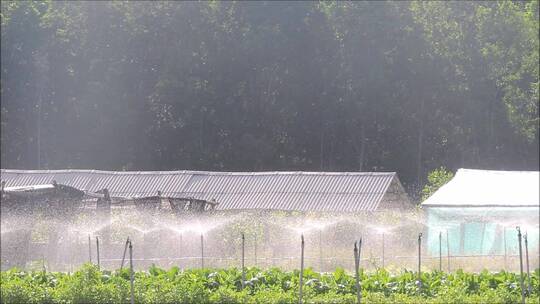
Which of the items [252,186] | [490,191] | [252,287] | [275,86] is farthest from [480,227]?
[275,86]

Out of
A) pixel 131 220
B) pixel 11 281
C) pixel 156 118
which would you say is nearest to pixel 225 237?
pixel 131 220

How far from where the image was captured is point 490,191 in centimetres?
3419

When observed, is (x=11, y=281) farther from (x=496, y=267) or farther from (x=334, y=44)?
(x=334, y=44)

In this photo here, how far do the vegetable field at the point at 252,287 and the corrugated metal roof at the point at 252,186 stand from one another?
16.6m

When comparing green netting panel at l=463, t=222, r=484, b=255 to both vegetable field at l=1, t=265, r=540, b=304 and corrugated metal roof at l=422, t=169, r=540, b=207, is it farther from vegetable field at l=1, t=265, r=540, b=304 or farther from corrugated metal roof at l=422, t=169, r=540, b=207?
vegetable field at l=1, t=265, r=540, b=304

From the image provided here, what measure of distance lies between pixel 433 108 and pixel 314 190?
2462 cm

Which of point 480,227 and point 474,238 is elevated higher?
point 480,227

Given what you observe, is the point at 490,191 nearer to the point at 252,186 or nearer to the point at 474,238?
the point at 474,238

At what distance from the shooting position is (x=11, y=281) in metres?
24.9

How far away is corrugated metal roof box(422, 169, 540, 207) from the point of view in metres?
32.4

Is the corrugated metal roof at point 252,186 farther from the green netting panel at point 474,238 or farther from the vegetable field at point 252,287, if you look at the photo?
the vegetable field at point 252,287

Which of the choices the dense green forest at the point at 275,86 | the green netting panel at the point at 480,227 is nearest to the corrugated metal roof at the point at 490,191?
the green netting panel at the point at 480,227

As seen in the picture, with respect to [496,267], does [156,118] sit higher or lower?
higher

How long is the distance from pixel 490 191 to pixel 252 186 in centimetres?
1355
